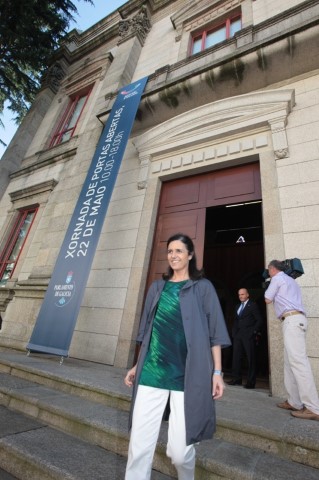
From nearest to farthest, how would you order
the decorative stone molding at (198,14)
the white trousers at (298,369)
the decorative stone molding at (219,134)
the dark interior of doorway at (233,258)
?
the white trousers at (298,369), the decorative stone molding at (219,134), the decorative stone molding at (198,14), the dark interior of doorway at (233,258)

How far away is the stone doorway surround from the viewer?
4.58 metres

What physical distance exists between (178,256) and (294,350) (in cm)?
193

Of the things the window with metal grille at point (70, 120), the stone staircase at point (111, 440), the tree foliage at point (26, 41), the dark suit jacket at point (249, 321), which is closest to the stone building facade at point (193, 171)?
the dark suit jacket at point (249, 321)

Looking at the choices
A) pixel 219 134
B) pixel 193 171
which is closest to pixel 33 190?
pixel 193 171

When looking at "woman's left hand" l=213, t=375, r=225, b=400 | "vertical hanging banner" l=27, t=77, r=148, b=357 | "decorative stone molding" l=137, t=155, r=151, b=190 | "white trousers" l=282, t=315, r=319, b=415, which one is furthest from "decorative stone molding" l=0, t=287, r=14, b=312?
"woman's left hand" l=213, t=375, r=225, b=400

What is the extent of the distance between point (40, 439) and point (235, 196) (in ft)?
16.5

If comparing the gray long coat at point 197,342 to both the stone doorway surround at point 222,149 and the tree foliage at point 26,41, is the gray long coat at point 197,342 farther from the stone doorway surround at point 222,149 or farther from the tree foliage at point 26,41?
the tree foliage at point 26,41

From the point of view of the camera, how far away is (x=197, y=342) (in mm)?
1620

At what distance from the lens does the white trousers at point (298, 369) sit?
103 inches

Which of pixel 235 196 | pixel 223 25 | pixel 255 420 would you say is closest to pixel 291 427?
pixel 255 420

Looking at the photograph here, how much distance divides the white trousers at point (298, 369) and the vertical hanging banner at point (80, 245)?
344 centimetres

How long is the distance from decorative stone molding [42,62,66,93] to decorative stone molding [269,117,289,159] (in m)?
11.8

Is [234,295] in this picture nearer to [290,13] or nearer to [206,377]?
[290,13]

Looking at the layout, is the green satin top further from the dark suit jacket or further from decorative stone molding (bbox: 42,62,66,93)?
decorative stone molding (bbox: 42,62,66,93)
